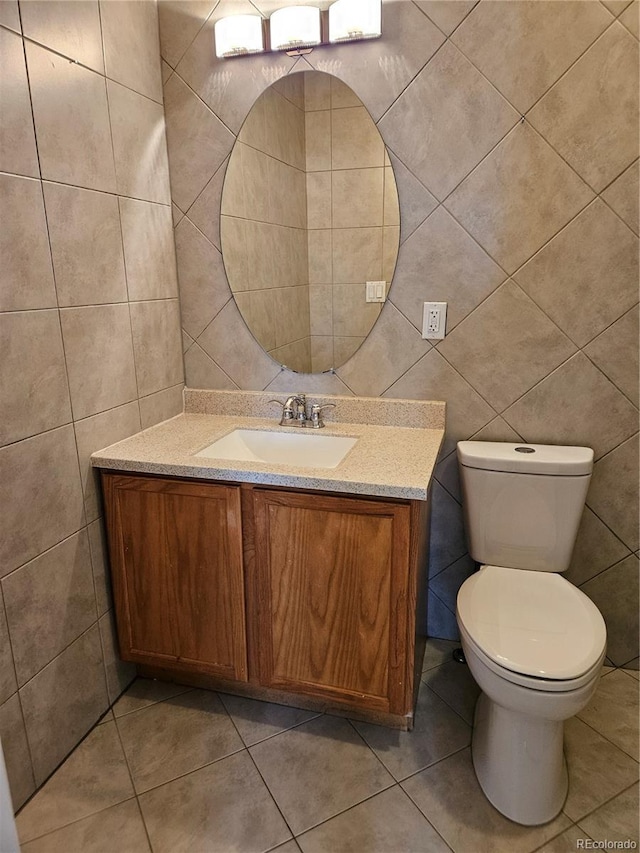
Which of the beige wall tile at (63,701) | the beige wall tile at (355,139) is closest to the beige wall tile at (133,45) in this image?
the beige wall tile at (355,139)

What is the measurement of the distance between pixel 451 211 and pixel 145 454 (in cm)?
120

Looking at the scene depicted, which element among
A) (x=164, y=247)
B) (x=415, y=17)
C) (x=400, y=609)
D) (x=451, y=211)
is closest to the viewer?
(x=400, y=609)

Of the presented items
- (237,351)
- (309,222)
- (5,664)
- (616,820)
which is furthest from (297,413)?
(616,820)

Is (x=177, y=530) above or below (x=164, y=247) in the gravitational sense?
below

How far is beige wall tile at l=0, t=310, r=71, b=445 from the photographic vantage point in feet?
4.26

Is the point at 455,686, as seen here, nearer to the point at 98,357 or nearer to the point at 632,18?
the point at 98,357

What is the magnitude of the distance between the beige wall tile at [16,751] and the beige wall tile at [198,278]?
129 cm

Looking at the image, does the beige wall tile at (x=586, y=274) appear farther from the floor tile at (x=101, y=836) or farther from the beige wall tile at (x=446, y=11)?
the floor tile at (x=101, y=836)

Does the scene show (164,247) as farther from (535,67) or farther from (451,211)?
(535,67)

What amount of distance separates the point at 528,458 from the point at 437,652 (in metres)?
0.86

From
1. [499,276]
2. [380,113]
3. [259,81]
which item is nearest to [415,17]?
[380,113]

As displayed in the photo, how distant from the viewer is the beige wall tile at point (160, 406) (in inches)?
72.8

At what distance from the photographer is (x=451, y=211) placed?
5.52 feet

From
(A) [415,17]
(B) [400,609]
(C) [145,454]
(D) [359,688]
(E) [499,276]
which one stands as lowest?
(D) [359,688]
